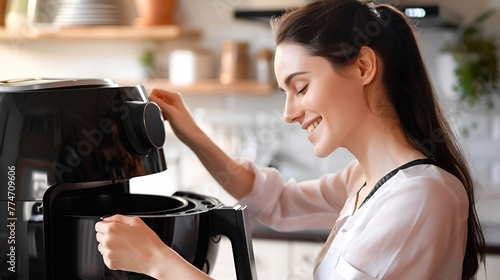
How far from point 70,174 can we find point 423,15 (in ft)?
5.10

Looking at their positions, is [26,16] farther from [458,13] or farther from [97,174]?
[97,174]

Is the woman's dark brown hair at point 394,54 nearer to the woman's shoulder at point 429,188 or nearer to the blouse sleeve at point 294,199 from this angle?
the woman's shoulder at point 429,188

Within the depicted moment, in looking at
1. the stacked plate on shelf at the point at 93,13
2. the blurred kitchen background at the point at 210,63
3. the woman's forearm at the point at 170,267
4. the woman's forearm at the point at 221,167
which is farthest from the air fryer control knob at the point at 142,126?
the stacked plate on shelf at the point at 93,13

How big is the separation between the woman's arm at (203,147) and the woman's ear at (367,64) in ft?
1.18

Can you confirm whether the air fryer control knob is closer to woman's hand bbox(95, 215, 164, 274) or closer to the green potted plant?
woman's hand bbox(95, 215, 164, 274)

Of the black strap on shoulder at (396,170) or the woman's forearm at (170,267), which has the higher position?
the black strap on shoulder at (396,170)

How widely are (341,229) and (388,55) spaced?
26 cm

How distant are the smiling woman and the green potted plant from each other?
1507mm

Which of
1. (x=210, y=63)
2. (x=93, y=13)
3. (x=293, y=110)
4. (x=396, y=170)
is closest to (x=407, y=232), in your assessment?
(x=396, y=170)

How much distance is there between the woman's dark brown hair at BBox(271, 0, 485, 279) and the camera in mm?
905

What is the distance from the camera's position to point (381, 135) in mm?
931

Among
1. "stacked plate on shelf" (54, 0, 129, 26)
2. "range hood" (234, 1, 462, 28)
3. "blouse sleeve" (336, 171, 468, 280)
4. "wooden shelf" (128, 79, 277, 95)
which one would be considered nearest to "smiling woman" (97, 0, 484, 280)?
"blouse sleeve" (336, 171, 468, 280)

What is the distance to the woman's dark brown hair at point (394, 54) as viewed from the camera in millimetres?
905

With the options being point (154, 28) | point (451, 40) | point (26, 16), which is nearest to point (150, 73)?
point (154, 28)
